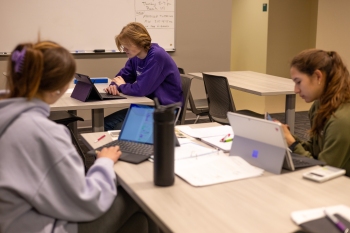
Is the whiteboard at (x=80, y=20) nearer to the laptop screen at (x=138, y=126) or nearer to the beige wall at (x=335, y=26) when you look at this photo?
the beige wall at (x=335, y=26)

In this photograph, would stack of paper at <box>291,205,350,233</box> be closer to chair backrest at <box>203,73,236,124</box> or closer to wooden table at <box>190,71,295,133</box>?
Answer: wooden table at <box>190,71,295,133</box>

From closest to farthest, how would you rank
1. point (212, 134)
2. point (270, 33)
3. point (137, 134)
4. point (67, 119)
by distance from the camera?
point (137, 134)
point (212, 134)
point (67, 119)
point (270, 33)

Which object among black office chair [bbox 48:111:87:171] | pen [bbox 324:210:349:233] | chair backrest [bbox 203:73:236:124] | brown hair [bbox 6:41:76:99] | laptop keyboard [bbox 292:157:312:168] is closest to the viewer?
pen [bbox 324:210:349:233]

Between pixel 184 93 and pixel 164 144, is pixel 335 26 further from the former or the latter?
pixel 164 144

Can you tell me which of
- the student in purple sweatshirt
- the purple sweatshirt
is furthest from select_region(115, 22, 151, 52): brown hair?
the purple sweatshirt

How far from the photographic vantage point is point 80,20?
4770 millimetres

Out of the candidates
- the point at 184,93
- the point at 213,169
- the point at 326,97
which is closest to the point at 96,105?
the point at 184,93

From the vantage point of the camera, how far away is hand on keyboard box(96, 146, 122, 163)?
1.64 metres

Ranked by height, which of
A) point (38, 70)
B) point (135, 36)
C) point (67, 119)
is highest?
point (135, 36)

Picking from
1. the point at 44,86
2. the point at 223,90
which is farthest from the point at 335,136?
the point at 223,90

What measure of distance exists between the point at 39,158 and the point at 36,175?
5 centimetres

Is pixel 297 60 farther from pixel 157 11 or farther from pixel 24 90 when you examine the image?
pixel 157 11

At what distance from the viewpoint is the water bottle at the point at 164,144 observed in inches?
54.3

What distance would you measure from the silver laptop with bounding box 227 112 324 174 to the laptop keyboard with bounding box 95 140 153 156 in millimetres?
372
